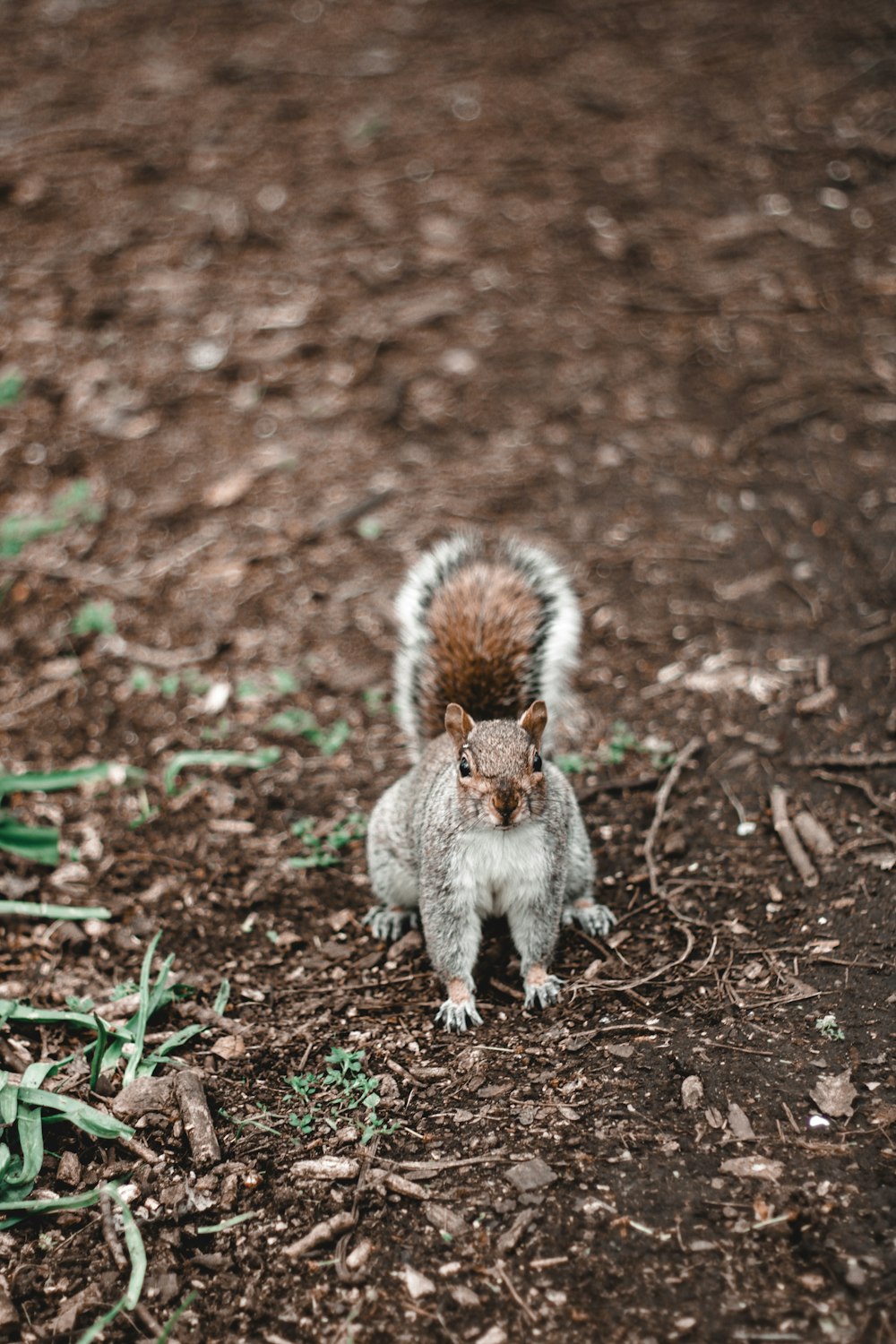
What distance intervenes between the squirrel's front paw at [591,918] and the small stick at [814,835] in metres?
0.60

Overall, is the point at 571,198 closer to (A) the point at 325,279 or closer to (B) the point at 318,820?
(A) the point at 325,279

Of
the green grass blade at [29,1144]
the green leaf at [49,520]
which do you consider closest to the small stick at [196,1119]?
the green grass blade at [29,1144]

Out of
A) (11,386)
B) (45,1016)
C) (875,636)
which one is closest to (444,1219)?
(45,1016)

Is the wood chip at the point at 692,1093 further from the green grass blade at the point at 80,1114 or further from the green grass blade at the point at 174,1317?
the green grass blade at the point at 80,1114

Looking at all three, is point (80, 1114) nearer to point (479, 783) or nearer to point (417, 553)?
point (479, 783)

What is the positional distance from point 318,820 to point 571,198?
4283mm

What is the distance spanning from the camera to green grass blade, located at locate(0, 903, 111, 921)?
122 inches

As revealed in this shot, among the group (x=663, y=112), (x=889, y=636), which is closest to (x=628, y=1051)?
(x=889, y=636)

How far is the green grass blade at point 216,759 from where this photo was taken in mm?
3635

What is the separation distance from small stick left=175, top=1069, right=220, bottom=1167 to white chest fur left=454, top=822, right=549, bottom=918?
0.73 meters

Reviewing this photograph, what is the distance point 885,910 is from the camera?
2.81 m

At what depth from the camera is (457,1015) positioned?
2709 mm

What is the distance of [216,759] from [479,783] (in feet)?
4.78

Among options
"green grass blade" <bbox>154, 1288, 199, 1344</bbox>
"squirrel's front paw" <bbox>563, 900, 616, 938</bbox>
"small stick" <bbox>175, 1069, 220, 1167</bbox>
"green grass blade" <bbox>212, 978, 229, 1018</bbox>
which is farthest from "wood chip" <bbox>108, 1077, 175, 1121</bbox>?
"squirrel's front paw" <bbox>563, 900, 616, 938</bbox>
